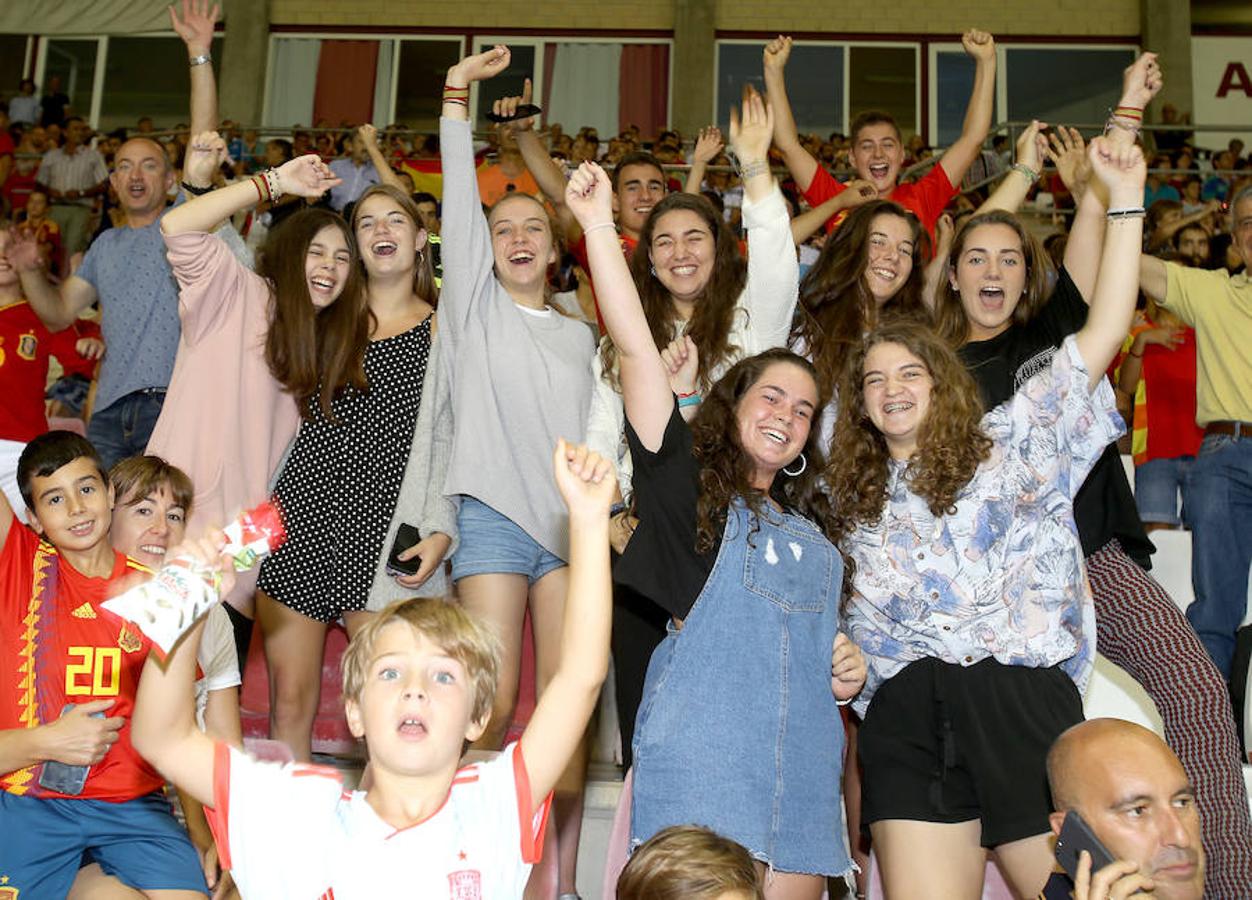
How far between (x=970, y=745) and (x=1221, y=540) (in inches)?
69.0

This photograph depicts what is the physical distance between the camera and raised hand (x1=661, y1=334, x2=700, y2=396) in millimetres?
2986

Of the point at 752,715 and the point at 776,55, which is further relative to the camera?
the point at 776,55

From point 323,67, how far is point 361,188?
5477 millimetres

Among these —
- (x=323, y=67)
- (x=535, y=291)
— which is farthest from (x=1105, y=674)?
(x=323, y=67)

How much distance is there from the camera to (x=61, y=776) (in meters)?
2.77

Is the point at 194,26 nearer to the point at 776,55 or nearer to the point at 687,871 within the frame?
the point at 776,55

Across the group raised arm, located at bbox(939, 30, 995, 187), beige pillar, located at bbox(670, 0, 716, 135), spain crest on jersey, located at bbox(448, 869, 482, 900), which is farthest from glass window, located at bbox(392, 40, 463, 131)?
spain crest on jersey, located at bbox(448, 869, 482, 900)

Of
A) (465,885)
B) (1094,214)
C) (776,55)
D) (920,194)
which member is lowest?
(465,885)

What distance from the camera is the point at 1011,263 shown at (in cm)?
343

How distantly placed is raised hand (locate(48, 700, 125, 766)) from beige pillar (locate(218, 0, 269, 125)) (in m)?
12.3

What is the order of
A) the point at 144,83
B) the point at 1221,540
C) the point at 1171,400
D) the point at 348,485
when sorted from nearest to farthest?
the point at 348,485 → the point at 1221,540 → the point at 1171,400 → the point at 144,83

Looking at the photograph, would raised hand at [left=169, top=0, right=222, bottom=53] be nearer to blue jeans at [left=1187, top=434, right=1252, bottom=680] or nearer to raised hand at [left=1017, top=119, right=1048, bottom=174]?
raised hand at [left=1017, top=119, right=1048, bottom=174]

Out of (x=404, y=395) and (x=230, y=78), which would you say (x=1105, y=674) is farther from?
(x=230, y=78)

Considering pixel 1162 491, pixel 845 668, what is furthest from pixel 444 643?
pixel 1162 491
